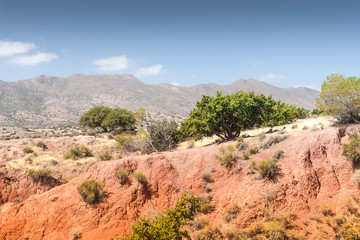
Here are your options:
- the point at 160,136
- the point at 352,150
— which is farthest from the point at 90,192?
the point at 352,150

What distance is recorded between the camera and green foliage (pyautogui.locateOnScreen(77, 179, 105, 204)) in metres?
14.4

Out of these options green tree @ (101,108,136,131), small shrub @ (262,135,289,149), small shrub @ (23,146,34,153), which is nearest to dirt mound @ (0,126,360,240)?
small shrub @ (262,135,289,149)

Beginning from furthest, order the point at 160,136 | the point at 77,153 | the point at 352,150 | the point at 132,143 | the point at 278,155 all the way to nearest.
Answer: the point at 160,136, the point at 132,143, the point at 77,153, the point at 278,155, the point at 352,150

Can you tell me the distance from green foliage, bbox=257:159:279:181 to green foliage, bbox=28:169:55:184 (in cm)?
2099

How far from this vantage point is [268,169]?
1360 centimetres

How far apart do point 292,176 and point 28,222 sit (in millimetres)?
17823

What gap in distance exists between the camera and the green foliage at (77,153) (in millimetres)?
27062

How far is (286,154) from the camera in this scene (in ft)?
48.2

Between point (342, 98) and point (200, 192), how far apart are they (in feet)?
56.7

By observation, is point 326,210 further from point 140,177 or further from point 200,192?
point 140,177

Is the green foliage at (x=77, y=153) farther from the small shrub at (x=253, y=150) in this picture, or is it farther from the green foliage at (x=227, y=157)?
the small shrub at (x=253, y=150)

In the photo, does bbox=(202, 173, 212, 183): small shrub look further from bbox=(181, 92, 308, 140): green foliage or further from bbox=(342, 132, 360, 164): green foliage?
bbox=(181, 92, 308, 140): green foliage

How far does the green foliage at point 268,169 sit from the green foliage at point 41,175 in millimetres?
20993

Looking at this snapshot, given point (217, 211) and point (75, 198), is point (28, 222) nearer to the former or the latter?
point (75, 198)
